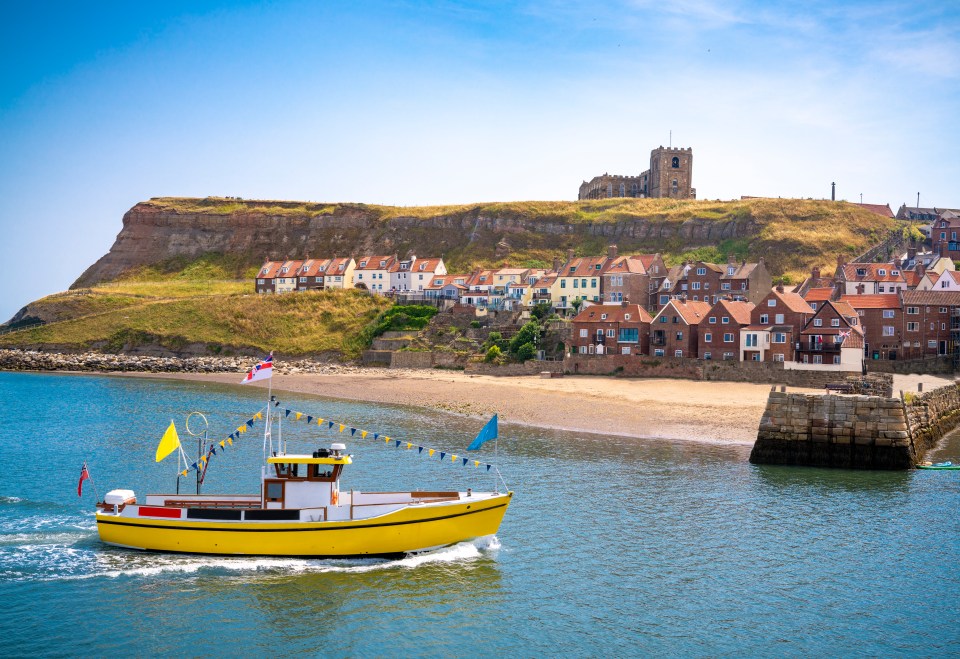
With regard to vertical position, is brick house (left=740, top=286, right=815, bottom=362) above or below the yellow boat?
above

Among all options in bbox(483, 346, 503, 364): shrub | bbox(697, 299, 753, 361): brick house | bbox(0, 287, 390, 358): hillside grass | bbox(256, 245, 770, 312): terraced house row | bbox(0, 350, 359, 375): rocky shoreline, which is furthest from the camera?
bbox(0, 287, 390, 358): hillside grass

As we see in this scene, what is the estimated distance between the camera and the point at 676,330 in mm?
71500

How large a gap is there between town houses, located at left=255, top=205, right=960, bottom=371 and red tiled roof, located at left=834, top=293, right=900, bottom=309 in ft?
0.30

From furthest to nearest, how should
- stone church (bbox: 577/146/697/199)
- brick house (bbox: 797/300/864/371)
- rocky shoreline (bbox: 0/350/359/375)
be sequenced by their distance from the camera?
1. stone church (bbox: 577/146/697/199)
2. rocky shoreline (bbox: 0/350/359/375)
3. brick house (bbox: 797/300/864/371)

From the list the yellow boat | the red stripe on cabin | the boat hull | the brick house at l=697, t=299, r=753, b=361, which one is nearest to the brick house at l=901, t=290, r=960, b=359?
the brick house at l=697, t=299, r=753, b=361

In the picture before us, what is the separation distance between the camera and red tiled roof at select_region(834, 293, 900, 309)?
7162cm

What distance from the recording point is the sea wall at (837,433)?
38562 mm

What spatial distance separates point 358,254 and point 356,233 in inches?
316

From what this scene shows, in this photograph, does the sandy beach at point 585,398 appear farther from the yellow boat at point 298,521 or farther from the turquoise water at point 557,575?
the yellow boat at point 298,521

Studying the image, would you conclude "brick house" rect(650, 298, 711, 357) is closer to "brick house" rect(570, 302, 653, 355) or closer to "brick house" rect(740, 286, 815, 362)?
"brick house" rect(570, 302, 653, 355)

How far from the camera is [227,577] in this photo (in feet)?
80.2

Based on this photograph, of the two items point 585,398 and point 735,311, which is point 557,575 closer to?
point 585,398

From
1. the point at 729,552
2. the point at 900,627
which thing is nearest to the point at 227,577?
the point at 729,552

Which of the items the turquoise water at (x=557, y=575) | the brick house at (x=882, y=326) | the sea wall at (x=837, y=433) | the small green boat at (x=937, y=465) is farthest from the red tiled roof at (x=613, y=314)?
the turquoise water at (x=557, y=575)
